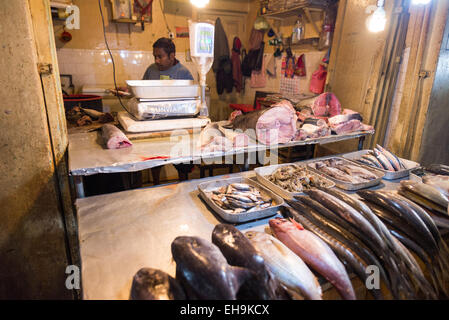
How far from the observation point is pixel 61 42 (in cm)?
604

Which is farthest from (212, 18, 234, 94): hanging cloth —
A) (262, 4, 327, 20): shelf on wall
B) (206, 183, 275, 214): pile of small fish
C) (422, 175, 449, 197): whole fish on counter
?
(422, 175, 449, 197): whole fish on counter

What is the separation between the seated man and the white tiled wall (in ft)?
6.38

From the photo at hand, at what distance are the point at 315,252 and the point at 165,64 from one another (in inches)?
183

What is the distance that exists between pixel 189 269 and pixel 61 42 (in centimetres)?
687

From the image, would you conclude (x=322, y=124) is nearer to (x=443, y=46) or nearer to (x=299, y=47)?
(x=443, y=46)

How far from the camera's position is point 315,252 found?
4.33 ft

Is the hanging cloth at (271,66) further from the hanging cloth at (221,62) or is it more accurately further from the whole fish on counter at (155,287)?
the whole fish on counter at (155,287)

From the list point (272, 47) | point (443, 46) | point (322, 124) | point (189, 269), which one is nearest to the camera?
point (189, 269)

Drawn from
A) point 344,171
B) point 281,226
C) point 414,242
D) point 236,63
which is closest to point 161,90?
point 281,226

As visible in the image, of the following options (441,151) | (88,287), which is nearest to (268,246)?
(88,287)

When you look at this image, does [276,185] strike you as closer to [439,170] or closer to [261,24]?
[439,170]

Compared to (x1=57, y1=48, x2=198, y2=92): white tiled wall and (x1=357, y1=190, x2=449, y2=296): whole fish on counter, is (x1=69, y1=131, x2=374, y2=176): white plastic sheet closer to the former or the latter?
(x1=357, y1=190, x2=449, y2=296): whole fish on counter

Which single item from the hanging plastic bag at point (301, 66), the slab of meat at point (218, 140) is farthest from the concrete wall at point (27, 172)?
the hanging plastic bag at point (301, 66)

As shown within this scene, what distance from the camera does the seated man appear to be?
4.84 metres
